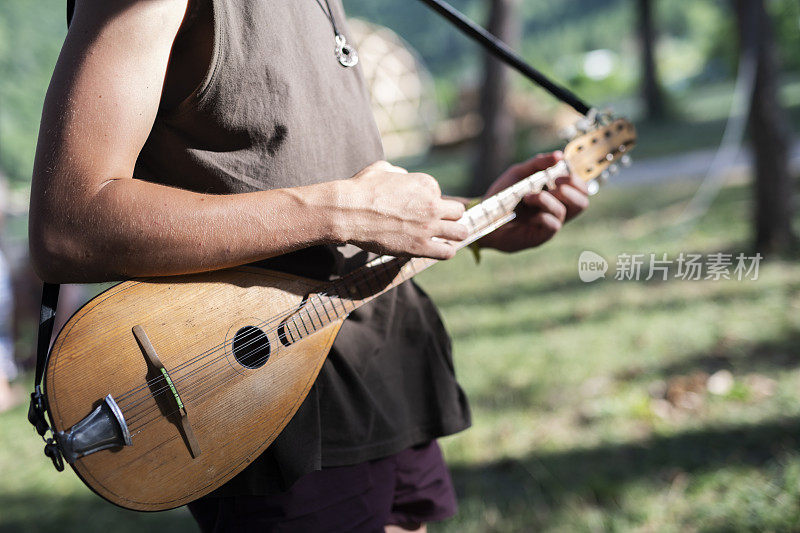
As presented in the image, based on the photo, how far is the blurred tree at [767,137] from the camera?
4797mm

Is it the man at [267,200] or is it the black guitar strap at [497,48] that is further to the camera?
the black guitar strap at [497,48]

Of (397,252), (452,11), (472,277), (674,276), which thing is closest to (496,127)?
(472,277)

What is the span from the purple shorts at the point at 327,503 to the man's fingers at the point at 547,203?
0.65m

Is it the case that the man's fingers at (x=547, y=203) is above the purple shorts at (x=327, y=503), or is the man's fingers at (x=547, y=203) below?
above

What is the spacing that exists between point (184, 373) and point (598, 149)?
1.23 m

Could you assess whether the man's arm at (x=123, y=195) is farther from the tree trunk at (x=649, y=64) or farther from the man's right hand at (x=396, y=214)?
the tree trunk at (x=649, y=64)

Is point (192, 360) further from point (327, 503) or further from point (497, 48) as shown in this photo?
point (497, 48)

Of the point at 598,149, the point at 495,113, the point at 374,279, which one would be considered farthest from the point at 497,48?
the point at 495,113

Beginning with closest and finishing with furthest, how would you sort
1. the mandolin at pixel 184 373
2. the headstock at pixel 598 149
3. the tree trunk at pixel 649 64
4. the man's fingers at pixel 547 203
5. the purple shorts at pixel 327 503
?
the mandolin at pixel 184 373
the purple shorts at pixel 327 503
the man's fingers at pixel 547 203
the headstock at pixel 598 149
the tree trunk at pixel 649 64

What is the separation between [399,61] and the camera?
49.3 ft

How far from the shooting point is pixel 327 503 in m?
1.25

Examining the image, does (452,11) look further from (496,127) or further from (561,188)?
(496,127)

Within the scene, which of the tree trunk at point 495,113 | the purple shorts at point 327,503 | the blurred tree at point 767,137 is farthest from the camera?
the tree trunk at point 495,113

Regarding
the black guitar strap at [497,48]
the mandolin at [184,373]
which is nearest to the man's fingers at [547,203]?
the black guitar strap at [497,48]
